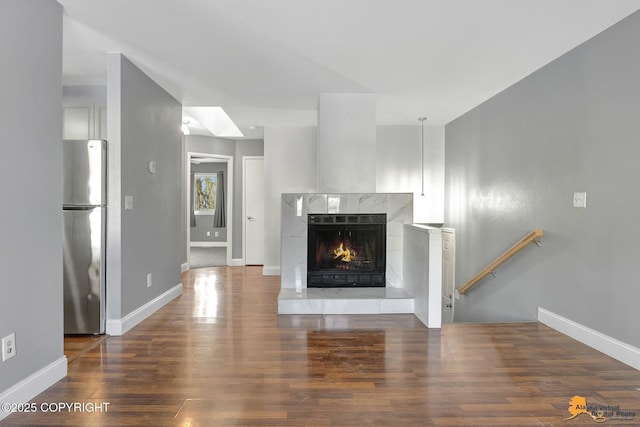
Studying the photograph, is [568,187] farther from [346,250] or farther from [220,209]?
[220,209]

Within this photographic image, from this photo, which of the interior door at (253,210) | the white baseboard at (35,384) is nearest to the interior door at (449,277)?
the interior door at (253,210)

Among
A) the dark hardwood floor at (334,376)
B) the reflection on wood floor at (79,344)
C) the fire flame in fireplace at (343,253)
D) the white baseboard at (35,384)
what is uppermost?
the fire flame in fireplace at (343,253)

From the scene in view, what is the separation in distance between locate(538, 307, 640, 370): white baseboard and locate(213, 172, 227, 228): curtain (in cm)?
795

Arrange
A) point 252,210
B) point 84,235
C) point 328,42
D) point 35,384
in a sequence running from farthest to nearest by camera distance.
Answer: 1. point 252,210
2. point 84,235
3. point 328,42
4. point 35,384

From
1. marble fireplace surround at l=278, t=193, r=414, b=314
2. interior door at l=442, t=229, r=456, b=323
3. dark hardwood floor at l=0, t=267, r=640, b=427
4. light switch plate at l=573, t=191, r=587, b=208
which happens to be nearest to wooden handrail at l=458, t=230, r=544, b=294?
light switch plate at l=573, t=191, r=587, b=208

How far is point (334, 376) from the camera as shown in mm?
2408

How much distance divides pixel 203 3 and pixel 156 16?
416mm

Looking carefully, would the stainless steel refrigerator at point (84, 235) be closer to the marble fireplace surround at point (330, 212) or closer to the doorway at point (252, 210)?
the marble fireplace surround at point (330, 212)

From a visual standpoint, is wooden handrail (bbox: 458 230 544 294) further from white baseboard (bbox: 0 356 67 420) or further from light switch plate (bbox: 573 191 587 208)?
white baseboard (bbox: 0 356 67 420)

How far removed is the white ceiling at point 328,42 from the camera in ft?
8.31

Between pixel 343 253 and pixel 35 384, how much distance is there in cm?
302

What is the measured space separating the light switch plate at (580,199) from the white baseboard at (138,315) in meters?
3.90

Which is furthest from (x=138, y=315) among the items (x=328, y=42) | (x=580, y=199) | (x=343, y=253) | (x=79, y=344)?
(x=580, y=199)

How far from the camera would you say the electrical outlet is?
6.47 feet
